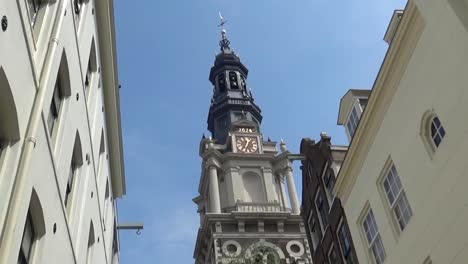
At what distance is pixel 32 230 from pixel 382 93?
1273 cm

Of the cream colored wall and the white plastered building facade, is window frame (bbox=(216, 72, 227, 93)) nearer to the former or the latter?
the white plastered building facade

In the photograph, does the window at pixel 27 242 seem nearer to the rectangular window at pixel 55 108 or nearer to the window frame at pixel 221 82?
the rectangular window at pixel 55 108

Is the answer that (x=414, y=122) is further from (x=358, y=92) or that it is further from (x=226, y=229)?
(x=226, y=229)

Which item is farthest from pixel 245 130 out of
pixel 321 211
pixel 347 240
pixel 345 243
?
pixel 347 240

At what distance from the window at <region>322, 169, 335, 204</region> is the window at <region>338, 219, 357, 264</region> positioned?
192 cm

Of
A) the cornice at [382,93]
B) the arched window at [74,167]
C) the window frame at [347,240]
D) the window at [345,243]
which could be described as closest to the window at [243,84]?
the window frame at [347,240]

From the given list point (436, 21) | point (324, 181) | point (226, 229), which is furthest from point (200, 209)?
point (436, 21)

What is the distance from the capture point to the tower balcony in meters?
64.1

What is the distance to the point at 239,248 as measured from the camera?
6003cm

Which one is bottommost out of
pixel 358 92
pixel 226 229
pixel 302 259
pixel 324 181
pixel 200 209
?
pixel 324 181

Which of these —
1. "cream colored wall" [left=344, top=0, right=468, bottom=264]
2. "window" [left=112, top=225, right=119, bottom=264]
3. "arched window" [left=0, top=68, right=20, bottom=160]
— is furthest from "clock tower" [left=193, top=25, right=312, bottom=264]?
"arched window" [left=0, top=68, right=20, bottom=160]

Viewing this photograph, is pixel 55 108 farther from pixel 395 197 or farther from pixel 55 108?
pixel 395 197

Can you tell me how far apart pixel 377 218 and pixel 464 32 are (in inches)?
346

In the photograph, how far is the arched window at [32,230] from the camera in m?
11.9
